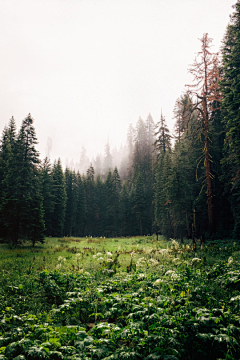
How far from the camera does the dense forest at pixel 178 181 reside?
16703mm

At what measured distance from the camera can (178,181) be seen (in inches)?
885

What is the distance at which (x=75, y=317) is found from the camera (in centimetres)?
459

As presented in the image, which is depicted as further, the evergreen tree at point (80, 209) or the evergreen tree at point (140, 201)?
the evergreen tree at point (80, 209)

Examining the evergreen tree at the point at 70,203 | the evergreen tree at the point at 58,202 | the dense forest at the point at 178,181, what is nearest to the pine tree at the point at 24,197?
the dense forest at the point at 178,181

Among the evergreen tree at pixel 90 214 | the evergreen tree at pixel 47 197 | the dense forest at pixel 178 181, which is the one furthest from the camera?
the evergreen tree at pixel 90 214

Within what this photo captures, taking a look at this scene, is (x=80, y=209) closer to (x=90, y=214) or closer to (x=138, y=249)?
(x=90, y=214)

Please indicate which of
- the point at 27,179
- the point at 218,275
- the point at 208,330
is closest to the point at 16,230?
the point at 27,179

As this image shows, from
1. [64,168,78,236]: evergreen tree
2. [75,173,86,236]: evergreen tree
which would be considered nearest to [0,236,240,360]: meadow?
[64,168,78,236]: evergreen tree

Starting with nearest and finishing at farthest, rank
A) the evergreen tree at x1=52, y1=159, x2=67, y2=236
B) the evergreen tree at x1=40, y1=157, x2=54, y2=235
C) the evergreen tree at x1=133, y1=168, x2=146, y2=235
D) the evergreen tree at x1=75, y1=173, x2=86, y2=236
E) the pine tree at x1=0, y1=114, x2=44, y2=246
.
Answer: the pine tree at x1=0, y1=114, x2=44, y2=246 < the evergreen tree at x1=40, y1=157, x2=54, y2=235 < the evergreen tree at x1=52, y1=159, x2=67, y2=236 < the evergreen tree at x1=133, y1=168, x2=146, y2=235 < the evergreen tree at x1=75, y1=173, x2=86, y2=236

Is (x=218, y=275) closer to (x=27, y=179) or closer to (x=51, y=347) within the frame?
(x=51, y=347)

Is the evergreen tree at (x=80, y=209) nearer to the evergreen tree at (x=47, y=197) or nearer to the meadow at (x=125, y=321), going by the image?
the evergreen tree at (x=47, y=197)

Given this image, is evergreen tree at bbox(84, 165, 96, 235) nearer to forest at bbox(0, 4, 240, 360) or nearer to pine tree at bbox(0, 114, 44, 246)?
forest at bbox(0, 4, 240, 360)

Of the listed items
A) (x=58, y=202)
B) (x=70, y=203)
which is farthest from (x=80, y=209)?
(x=58, y=202)

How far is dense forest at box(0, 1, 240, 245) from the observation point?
1670 centimetres
